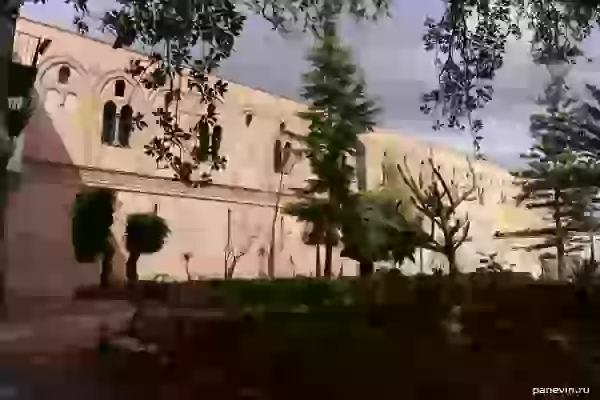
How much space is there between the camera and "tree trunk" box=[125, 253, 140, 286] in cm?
123

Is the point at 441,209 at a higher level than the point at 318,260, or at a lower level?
higher

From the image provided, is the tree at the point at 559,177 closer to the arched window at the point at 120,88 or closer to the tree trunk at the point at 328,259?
the tree trunk at the point at 328,259

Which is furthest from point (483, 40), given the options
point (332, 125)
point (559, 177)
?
point (332, 125)

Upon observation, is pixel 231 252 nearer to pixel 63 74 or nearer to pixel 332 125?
pixel 332 125

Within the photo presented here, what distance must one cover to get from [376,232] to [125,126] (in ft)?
1.75

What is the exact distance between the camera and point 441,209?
132 centimetres

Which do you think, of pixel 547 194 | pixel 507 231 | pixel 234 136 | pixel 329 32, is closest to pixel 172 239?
pixel 234 136

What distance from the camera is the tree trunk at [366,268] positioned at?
1.30 meters

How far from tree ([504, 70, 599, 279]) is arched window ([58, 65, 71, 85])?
36.9 inches

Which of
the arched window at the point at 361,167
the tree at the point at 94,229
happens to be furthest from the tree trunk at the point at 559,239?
the tree at the point at 94,229

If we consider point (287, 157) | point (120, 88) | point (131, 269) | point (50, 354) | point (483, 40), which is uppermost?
point (483, 40)

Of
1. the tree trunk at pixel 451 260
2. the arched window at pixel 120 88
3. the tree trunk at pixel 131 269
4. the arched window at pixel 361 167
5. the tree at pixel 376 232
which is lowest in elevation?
the tree trunk at pixel 131 269

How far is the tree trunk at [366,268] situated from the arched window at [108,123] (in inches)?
21.3

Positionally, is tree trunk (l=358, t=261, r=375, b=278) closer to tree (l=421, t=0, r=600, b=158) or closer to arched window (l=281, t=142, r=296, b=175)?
arched window (l=281, t=142, r=296, b=175)
